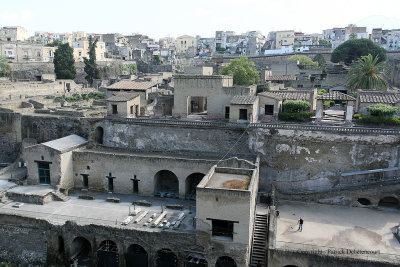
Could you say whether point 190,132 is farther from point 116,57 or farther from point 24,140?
point 116,57

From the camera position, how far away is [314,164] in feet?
106

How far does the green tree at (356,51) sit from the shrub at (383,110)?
161ft

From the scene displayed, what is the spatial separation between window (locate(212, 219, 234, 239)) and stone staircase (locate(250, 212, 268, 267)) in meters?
3.32

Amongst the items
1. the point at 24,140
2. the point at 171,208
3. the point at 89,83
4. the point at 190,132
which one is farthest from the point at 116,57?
the point at 171,208

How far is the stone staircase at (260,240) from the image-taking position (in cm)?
2594

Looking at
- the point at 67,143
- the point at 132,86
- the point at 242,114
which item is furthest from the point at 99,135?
the point at 242,114

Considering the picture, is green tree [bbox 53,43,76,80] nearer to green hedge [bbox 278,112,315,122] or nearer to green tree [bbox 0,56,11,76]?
green tree [bbox 0,56,11,76]

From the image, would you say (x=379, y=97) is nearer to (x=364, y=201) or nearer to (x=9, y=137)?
(x=364, y=201)

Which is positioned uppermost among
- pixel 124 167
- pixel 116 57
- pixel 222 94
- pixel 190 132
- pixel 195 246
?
pixel 116 57

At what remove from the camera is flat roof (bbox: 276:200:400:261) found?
24.7 m

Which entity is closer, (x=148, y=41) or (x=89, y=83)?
(x=89, y=83)

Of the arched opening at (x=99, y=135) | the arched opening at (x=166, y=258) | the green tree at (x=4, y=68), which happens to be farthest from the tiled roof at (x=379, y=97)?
the green tree at (x=4, y=68)

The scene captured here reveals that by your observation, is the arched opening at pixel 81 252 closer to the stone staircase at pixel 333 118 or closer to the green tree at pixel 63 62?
the stone staircase at pixel 333 118

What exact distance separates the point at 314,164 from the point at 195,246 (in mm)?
14031
